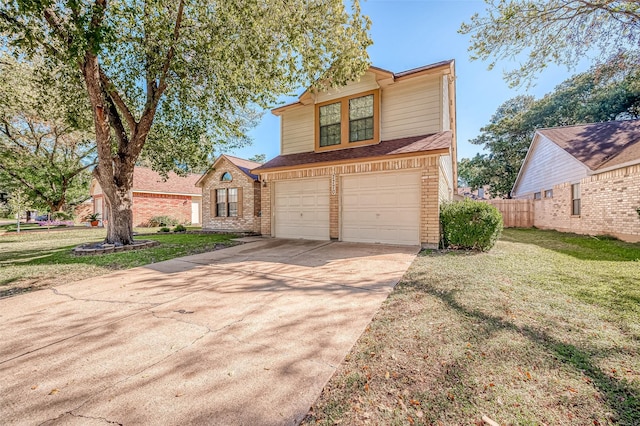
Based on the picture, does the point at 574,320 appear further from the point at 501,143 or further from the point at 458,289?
the point at 501,143

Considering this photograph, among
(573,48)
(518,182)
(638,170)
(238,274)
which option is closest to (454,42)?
(573,48)

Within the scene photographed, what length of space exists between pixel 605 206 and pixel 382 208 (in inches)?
356

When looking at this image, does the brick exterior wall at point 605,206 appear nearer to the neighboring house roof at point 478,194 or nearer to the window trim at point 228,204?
the window trim at point 228,204

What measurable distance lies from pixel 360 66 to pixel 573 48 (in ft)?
21.3

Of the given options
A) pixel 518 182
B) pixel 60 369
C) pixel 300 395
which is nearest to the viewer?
pixel 300 395

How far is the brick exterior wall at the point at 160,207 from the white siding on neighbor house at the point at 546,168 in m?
25.5

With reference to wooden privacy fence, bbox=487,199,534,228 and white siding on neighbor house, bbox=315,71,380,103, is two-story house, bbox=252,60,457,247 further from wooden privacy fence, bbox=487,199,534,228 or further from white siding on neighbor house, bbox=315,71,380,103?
wooden privacy fence, bbox=487,199,534,228

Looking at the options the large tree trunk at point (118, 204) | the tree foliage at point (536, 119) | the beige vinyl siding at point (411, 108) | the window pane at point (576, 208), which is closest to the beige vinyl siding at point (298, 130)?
the beige vinyl siding at point (411, 108)

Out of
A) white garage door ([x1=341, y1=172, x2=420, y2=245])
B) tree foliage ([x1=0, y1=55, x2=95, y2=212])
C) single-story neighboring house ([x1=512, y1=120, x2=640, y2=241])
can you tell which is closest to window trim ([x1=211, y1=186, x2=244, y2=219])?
white garage door ([x1=341, y1=172, x2=420, y2=245])

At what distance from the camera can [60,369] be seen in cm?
222

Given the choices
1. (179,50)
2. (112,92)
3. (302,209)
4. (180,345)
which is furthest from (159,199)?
(180,345)

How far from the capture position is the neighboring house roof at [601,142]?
32.2ft

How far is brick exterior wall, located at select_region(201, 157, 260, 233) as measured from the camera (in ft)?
44.8

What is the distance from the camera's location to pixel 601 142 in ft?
40.7
